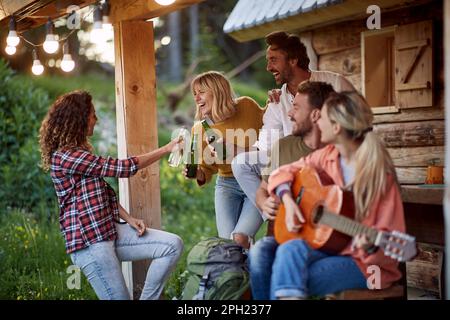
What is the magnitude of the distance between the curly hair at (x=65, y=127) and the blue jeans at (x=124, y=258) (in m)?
0.62

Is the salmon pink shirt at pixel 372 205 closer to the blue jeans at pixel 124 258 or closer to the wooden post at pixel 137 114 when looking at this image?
the blue jeans at pixel 124 258

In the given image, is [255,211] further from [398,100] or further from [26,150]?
[26,150]

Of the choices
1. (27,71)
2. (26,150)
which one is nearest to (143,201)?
(26,150)

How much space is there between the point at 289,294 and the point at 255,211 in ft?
4.48

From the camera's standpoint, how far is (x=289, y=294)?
350 centimetres

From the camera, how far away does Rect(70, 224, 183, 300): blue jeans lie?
421 cm

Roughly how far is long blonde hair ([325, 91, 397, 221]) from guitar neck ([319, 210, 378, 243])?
6 cm

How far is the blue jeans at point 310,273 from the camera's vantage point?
11.5 ft

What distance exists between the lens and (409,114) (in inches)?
237

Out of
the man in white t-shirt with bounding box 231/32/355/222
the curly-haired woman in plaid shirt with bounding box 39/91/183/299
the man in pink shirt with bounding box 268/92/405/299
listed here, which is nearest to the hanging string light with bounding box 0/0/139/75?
the curly-haired woman in plaid shirt with bounding box 39/91/183/299

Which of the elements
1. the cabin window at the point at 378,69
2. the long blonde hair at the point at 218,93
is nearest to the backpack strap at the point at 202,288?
the long blonde hair at the point at 218,93

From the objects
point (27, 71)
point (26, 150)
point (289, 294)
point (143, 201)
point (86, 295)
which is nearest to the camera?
point (289, 294)

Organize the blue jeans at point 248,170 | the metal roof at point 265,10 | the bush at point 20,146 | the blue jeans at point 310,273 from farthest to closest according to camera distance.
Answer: the bush at point 20,146, the metal roof at point 265,10, the blue jeans at point 248,170, the blue jeans at point 310,273

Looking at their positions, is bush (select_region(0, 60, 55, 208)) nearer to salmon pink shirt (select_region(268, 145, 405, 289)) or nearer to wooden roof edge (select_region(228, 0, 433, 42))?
wooden roof edge (select_region(228, 0, 433, 42))
